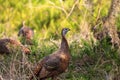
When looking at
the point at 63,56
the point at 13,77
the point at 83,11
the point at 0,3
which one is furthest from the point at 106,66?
the point at 0,3

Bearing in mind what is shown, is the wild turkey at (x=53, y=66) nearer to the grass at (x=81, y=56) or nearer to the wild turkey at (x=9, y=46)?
the grass at (x=81, y=56)

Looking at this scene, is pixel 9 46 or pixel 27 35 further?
pixel 27 35

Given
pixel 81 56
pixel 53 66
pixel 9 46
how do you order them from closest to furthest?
pixel 53 66 < pixel 81 56 < pixel 9 46

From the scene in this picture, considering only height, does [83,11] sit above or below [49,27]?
above

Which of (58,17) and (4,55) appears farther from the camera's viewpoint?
(58,17)

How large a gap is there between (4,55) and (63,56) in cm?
213

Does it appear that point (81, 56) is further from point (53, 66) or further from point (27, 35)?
point (27, 35)

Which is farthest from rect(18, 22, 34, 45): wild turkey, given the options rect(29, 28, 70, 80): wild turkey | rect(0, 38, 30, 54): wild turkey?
rect(29, 28, 70, 80): wild turkey

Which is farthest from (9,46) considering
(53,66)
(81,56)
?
(53,66)

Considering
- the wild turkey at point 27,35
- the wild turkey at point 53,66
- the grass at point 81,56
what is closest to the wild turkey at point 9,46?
the grass at point 81,56

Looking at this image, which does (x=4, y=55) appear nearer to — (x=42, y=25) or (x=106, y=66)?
(x=106, y=66)

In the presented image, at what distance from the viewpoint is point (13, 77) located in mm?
9219

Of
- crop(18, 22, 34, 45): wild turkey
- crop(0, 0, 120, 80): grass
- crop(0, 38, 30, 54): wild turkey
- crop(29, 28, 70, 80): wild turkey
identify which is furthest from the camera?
crop(18, 22, 34, 45): wild turkey

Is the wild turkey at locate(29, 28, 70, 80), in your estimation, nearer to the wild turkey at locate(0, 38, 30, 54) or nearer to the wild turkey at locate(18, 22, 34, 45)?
the wild turkey at locate(0, 38, 30, 54)
